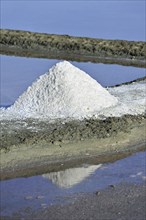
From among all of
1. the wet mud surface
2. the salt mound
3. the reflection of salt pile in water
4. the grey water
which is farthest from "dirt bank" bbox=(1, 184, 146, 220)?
the salt mound

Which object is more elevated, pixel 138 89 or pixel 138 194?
pixel 138 89

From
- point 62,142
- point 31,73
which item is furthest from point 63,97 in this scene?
point 31,73

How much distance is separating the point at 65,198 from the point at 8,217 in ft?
3.01

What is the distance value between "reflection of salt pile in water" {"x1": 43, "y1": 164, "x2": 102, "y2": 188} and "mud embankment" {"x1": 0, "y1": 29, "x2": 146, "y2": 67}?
9.41 m

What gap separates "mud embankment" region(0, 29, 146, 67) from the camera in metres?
19.2

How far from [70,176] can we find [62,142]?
0.99 metres

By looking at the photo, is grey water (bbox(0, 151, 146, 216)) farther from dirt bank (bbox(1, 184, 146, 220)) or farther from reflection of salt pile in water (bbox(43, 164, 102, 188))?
dirt bank (bbox(1, 184, 146, 220))

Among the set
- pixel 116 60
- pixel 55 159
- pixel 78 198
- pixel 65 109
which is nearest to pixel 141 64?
pixel 116 60

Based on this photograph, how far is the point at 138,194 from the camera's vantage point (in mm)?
8445

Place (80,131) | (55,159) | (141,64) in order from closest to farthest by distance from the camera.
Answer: (55,159)
(80,131)
(141,64)

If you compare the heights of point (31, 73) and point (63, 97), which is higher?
point (31, 73)

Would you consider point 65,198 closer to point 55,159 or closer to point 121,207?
point 121,207

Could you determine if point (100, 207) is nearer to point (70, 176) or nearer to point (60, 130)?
point (70, 176)

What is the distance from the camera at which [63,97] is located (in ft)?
38.1
